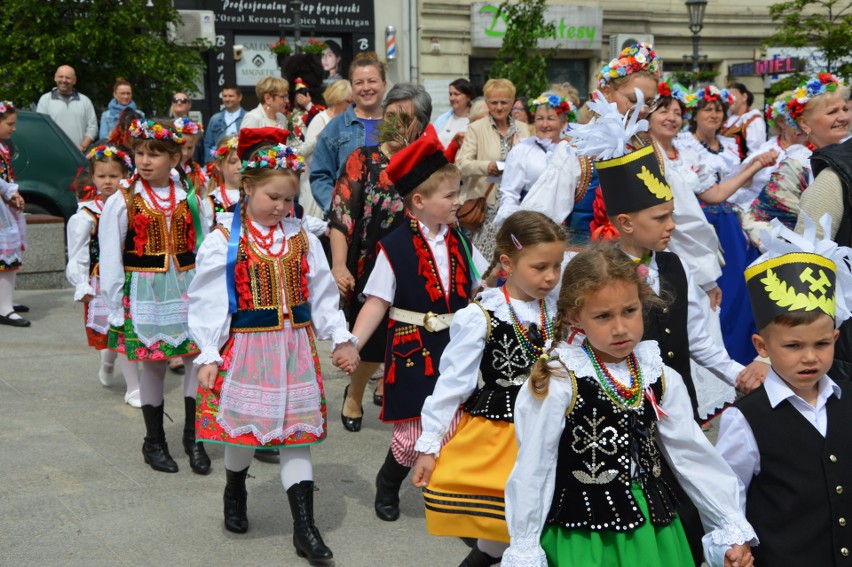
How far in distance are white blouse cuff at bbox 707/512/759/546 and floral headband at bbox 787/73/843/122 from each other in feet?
9.90

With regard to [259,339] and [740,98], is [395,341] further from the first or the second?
[740,98]

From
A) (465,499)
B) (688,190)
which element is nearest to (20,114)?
(688,190)

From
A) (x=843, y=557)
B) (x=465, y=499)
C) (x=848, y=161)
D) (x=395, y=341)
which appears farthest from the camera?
(x=395, y=341)

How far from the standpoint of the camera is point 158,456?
6.03m

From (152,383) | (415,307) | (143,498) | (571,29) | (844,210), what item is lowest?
(143,498)

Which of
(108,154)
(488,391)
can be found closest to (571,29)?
(108,154)

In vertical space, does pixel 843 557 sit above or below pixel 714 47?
below

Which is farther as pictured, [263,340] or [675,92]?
[675,92]

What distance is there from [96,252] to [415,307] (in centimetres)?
332

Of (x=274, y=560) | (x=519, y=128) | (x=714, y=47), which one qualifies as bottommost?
(x=274, y=560)

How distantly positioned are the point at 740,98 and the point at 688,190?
9.35 m

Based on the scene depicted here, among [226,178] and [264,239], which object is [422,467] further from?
[226,178]

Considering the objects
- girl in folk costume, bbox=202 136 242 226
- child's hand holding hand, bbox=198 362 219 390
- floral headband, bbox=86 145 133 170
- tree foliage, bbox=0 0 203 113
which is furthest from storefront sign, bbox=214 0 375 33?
child's hand holding hand, bbox=198 362 219 390

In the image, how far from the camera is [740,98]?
552 inches
